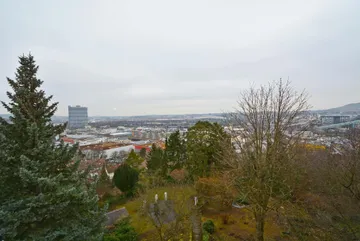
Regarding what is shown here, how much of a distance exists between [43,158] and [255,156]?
720cm

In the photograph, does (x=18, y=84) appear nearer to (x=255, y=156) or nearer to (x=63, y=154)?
(x=63, y=154)

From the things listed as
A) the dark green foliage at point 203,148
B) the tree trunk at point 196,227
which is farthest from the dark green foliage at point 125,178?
the tree trunk at point 196,227

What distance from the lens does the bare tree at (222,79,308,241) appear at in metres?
7.94

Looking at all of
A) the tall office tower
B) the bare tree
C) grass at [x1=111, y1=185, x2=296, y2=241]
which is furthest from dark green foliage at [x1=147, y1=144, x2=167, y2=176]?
the tall office tower

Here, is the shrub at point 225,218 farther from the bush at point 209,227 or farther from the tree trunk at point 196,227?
the tree trunk at point 196,227

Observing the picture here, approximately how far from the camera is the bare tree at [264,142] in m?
7.94

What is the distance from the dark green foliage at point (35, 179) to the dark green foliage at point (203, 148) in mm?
9394

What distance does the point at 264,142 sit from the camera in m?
8.46

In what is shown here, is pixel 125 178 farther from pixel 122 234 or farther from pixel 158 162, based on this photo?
pixel 122 234

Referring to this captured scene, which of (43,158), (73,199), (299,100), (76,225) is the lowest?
(76,225)

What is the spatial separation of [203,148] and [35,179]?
11.0 metres

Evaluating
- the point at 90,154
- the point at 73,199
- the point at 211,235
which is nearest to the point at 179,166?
the point at 211,235

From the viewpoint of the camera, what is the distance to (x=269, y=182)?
8.30 metres

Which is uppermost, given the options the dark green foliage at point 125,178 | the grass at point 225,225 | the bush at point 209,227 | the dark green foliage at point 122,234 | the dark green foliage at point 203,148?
the dark green foliage at point 203,148
